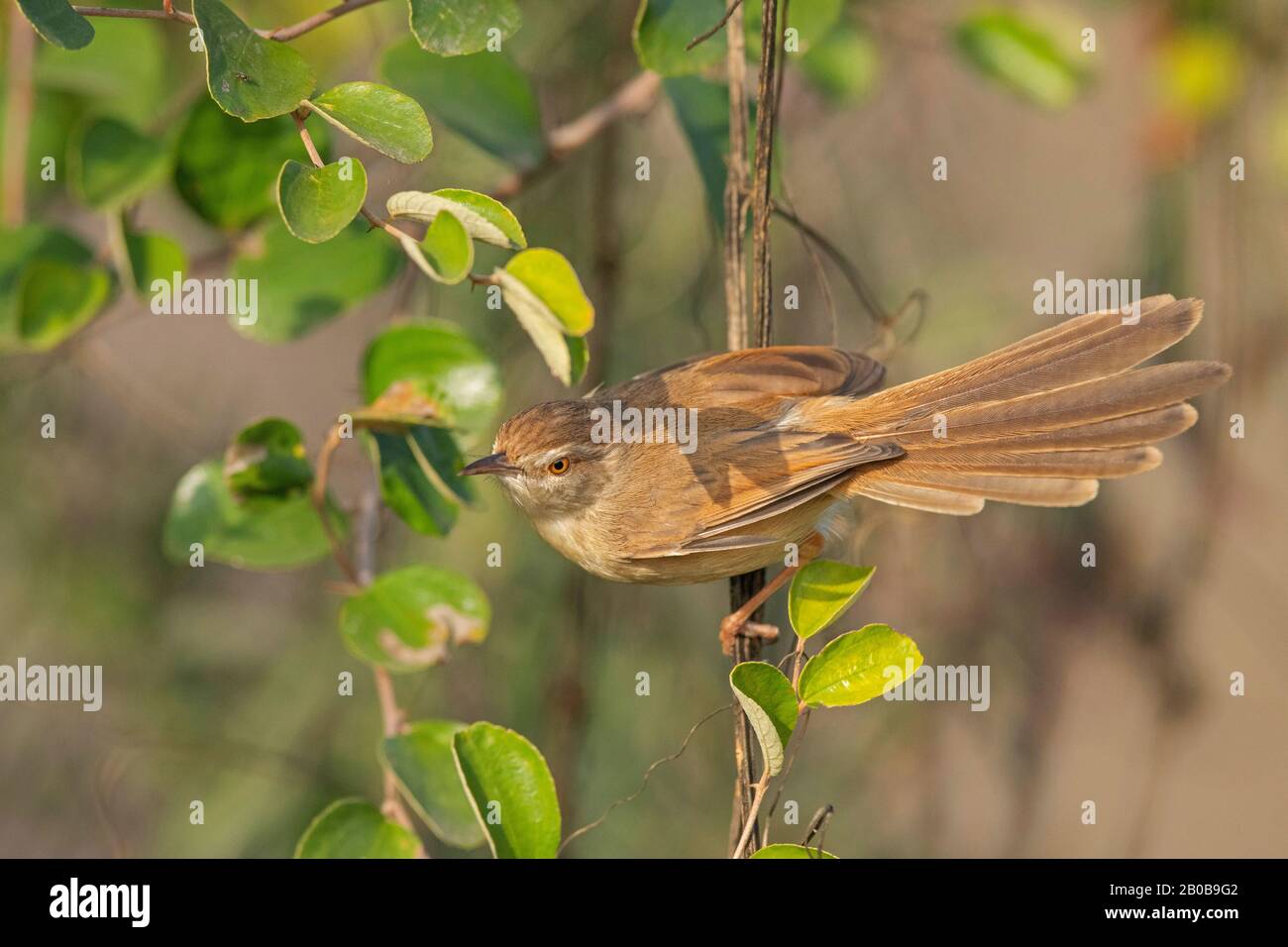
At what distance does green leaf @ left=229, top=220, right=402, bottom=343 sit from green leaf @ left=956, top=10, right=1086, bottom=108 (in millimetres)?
1929

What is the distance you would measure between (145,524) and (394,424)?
6.77 feet

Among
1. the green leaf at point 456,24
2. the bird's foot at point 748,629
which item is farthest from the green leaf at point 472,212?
the bird's foot at point 748,629

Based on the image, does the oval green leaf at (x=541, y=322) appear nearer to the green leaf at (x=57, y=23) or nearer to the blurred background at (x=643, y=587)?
the green leaf at (x=57, y=23)

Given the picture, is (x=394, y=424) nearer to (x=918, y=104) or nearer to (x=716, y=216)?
(x=716, y=216)

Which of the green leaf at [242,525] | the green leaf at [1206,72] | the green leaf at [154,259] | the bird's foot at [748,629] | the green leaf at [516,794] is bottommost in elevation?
the green leaf at [516,794]

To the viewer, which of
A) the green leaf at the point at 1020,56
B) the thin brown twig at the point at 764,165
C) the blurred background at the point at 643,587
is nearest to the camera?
the thin brown twig at the point at 764,165

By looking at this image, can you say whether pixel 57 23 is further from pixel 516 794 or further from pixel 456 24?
pixel 516 794

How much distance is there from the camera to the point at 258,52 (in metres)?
1.83

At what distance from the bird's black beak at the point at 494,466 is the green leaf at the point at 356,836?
2.64 ft

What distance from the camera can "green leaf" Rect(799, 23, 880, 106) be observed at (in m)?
3.63

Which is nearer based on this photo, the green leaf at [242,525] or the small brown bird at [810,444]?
the small brown bird at [810,444]

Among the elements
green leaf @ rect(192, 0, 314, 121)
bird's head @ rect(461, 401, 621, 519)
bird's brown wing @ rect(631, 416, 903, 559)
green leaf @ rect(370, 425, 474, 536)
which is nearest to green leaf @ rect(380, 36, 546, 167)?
bird's head @ rect(461, 401, 621, 519)

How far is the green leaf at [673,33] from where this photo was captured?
251 centimetres

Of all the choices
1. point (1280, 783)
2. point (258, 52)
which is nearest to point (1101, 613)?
point (1280, 783)
